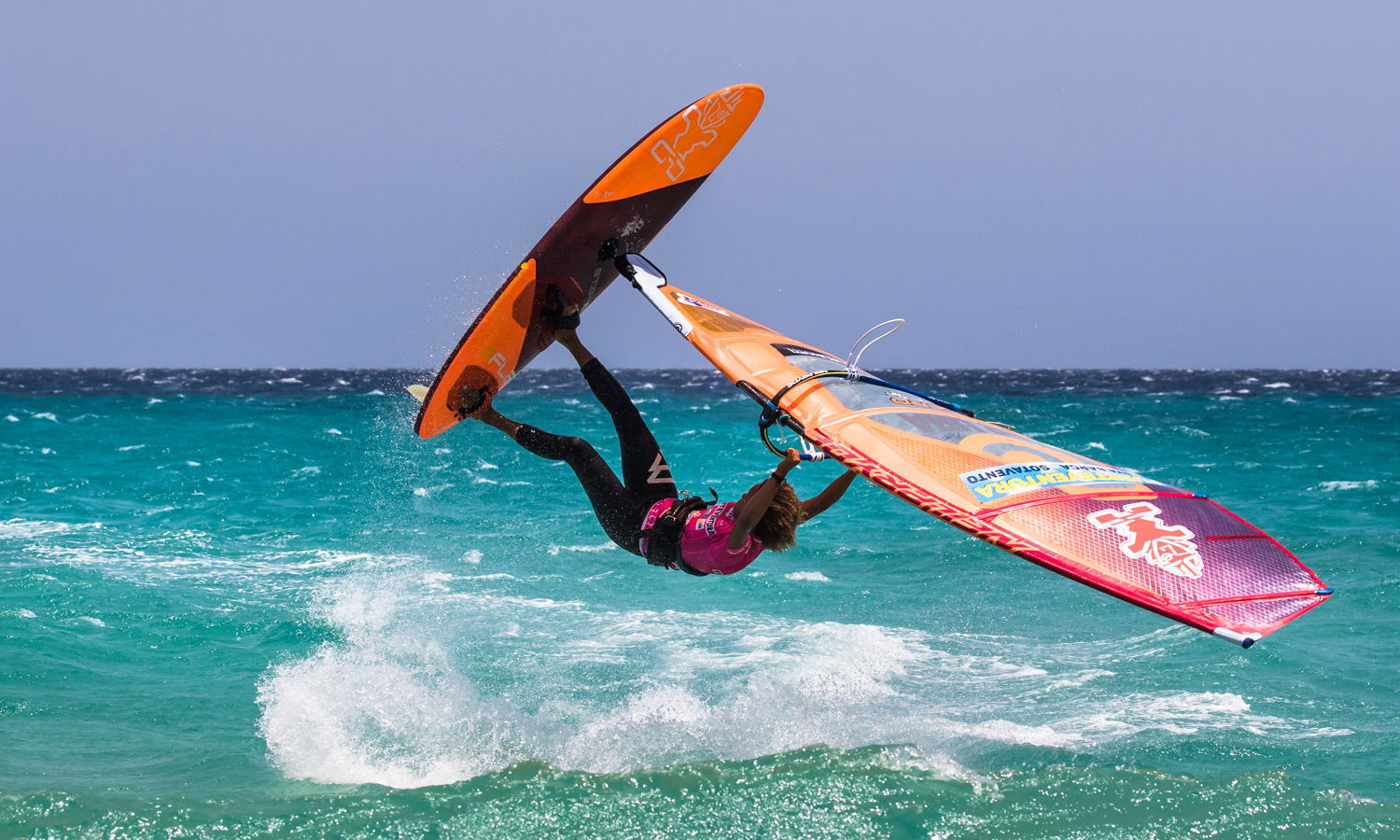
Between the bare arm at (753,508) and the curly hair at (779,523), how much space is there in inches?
5.4

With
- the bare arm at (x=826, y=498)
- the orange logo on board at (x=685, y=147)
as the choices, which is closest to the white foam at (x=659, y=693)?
the bare arm at (x=826, y=498)

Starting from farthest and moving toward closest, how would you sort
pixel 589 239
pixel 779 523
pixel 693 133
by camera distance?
pixel 693 133 → pixel 589 239 → pixel 779 523

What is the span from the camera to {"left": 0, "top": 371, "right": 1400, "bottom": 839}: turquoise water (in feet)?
17.8

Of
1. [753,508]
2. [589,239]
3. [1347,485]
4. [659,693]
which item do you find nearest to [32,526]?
[659,693]

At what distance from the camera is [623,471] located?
17.4 feet

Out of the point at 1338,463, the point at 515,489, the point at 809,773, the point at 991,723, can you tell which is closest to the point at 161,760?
the point at 809,773

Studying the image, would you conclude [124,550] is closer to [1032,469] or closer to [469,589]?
[469,589]

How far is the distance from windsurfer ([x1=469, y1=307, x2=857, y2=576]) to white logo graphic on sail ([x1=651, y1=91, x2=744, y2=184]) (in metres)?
1.10

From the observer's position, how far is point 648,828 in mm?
5184

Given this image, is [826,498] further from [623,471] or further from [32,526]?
[32,526]

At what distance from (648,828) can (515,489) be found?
1195 cm

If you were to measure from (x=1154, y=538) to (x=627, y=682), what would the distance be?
469cm

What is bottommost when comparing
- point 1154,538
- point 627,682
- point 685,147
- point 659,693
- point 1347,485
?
point 627,682

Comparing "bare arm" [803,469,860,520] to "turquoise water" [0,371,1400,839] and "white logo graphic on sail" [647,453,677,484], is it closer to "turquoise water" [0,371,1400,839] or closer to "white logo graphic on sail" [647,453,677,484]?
"white logo graphic on sail" [647,453,677,484]
